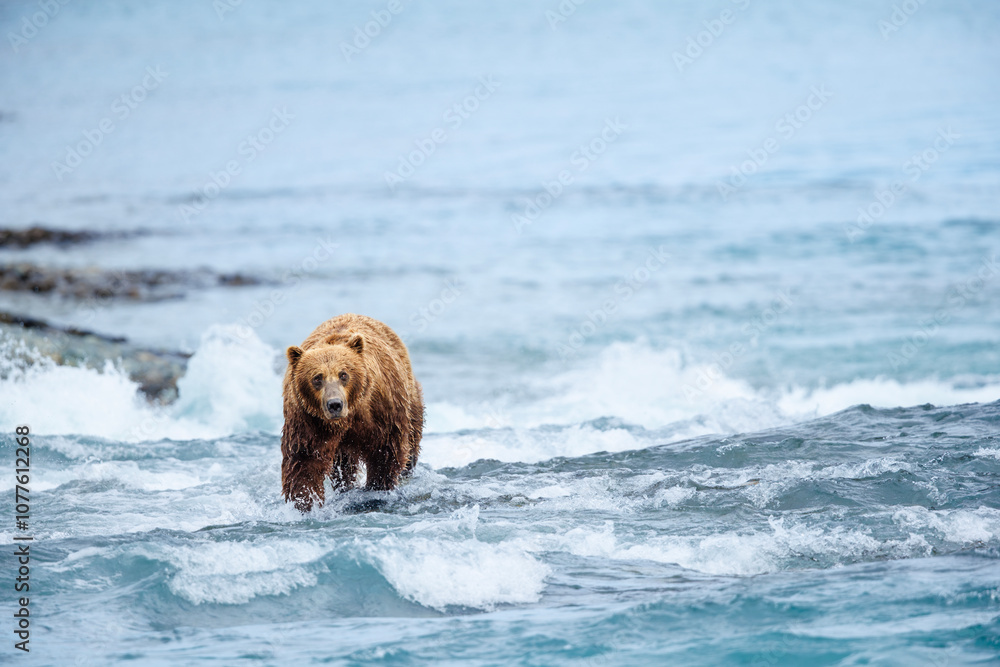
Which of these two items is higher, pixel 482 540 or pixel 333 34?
pixel 333 34

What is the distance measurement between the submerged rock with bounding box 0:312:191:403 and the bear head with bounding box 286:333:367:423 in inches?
242

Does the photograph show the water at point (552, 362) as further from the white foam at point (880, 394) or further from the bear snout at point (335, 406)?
the bear snout at point (335, 406)

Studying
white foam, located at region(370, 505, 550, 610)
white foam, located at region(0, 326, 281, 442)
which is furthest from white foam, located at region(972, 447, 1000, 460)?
white foam, located at region(0, 326, 281, 442)

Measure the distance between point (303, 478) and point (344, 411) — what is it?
0.94 metres

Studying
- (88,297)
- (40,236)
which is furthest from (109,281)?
(40,236)

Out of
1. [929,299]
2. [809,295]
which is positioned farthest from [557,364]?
[929,299]

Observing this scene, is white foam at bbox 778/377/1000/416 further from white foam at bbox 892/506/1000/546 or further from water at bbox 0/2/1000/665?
white foam at bbox 892/506/1000/546

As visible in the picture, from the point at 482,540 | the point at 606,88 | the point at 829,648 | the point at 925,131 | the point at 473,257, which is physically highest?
the point at 606,88

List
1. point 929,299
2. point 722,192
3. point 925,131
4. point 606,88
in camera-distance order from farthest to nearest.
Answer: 1. point 606,88
2. point 925,131
3. point 722,192
4. point 929,299

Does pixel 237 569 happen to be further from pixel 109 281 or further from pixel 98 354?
pixel 109 281

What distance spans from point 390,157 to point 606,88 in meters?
14.1

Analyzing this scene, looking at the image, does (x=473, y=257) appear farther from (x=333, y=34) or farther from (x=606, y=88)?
(x=333, y=34)

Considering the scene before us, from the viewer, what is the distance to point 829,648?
502 centimetres

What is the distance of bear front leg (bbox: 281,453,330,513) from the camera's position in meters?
7.13
